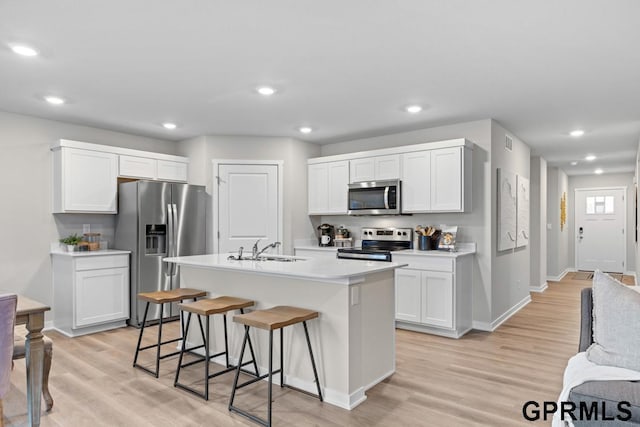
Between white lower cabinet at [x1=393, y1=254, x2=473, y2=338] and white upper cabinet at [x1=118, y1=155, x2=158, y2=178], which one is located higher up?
white upper cabinet at [x1=118, y1=155, x2=158, y2=178]

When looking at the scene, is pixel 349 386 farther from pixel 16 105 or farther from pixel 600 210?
pixel 600 210

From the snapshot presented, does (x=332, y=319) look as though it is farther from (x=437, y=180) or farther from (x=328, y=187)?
(x=328, y=187)

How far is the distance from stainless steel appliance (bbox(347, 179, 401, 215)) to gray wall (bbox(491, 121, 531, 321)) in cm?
110

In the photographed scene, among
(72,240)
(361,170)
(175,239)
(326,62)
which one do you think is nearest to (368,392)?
(326,62)

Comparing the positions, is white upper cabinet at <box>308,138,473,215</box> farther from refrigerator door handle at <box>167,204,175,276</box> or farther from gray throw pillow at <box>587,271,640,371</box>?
gray throw pillow at <box>587,271,640,371</box>

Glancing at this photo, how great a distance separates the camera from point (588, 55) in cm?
282

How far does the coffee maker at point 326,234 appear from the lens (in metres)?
5.85

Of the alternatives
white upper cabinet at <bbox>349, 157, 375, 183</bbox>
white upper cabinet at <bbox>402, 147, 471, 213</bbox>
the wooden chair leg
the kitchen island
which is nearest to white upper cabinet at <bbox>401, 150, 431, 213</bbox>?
white upper cabinet at <bbox>402, 147, 471, 213</bbox>

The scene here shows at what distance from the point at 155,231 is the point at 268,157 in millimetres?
1758

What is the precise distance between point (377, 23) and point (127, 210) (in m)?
3.81

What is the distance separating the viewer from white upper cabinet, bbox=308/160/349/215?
5512mm

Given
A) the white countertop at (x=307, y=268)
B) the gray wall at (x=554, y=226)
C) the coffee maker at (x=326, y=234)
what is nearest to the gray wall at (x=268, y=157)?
the coffee maker at (x=326, y=234)

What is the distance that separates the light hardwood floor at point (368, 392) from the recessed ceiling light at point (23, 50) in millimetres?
2360

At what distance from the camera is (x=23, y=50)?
8.91ft
